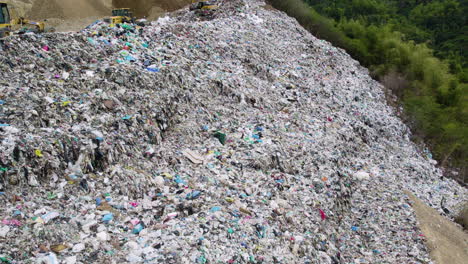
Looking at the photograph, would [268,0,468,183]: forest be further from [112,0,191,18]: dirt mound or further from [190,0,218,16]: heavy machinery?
[112,0,191,18]: dirt mound

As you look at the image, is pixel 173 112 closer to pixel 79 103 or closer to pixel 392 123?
pixel 79 103

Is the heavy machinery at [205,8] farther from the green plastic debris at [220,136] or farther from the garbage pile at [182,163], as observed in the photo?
the green plastic debris at [220,136]

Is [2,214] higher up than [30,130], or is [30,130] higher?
[30,130]

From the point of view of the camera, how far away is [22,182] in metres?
3.83

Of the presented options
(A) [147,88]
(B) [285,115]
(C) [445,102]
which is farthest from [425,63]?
(A) [147,88]

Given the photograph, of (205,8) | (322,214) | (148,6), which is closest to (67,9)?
(148,6)

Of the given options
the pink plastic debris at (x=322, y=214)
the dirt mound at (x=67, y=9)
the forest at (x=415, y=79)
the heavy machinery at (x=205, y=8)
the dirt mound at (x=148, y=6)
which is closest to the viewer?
the pink plastic debris at (x=322, y=214)

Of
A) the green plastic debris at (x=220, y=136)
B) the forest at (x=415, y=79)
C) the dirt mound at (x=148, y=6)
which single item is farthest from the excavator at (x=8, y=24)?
the forest at (x=415, y=79)

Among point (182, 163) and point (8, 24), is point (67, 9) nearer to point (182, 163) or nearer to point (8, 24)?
point (8, 24)

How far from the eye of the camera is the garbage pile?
3.75 metres

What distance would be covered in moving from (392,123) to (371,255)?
654 cm

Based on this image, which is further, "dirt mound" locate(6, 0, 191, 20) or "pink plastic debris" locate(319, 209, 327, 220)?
"dirt mound" locate(6, 0, 191, 20)

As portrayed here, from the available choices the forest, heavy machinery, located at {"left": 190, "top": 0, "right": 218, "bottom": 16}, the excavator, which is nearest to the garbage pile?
the excavator

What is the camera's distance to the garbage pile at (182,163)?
3748 mm
